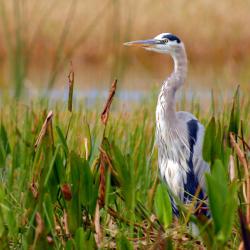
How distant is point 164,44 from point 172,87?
0.30m

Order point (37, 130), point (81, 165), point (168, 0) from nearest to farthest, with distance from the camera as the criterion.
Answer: point (81, 165) < point (37, 130) < point (168, 0)

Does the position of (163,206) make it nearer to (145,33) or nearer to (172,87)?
(172,87)

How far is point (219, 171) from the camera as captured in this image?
7.51ft

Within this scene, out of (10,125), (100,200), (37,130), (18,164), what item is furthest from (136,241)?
(10,125)

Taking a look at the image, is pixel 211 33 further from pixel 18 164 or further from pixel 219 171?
pixel 219 171

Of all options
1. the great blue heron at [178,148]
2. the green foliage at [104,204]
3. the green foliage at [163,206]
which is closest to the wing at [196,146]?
the great blue heron at [178,148]

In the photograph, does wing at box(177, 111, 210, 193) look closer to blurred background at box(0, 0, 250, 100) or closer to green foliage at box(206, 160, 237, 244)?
green foliage at box(206, 160, 237, 244)

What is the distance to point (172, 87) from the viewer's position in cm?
412

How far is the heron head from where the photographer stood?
4266mm

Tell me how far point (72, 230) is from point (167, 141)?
1.36 m

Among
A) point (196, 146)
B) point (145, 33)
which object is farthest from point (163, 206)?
point (145, 33)

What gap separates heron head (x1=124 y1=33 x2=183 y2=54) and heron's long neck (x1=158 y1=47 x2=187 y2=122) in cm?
3

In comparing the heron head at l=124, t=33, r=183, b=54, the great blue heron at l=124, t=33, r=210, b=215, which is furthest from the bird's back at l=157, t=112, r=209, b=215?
the heron head at l=124, t=33, r=183, b=54

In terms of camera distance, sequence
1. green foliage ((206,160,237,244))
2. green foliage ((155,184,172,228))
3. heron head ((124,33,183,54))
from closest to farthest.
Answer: green foliage ((206,160,237,244)) → green foliage ((155,184,172,228)) → heron head ((124,33,183,54))
